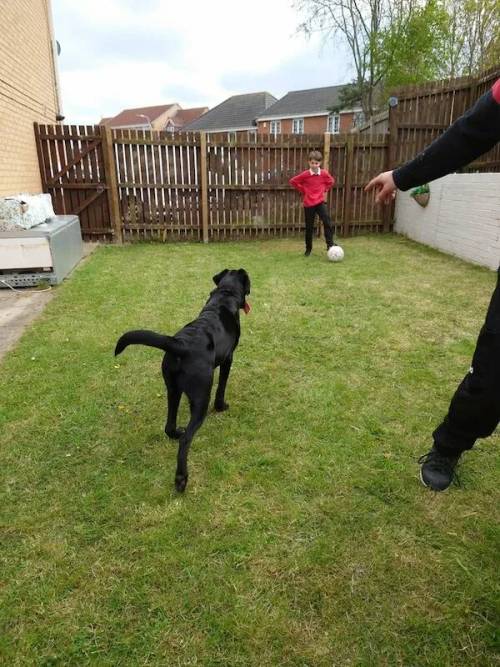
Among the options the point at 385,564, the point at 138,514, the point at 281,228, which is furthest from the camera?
the point at 281,228

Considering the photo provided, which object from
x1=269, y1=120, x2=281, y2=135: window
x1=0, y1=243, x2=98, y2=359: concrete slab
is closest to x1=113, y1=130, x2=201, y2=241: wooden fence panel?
x1=0, y1=243, x2=98, y2=359: concrete slab

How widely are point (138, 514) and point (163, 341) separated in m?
0.85

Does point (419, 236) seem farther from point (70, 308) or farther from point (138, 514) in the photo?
point (138, 514)

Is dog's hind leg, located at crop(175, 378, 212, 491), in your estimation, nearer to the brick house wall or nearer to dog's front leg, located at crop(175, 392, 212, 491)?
dog's front leg, located at crop(175, 392, 212, 491)

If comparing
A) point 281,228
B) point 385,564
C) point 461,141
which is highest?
point 461,141

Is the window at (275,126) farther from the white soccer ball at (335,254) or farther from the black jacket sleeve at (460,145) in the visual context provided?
the black jacket sleeve at (460,145)

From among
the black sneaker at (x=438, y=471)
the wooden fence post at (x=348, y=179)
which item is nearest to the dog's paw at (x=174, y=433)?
the black sneaker at (x=438, y=471)

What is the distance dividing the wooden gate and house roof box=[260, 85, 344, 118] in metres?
34.7

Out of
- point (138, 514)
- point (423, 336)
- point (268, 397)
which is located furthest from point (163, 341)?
point (423, 336)

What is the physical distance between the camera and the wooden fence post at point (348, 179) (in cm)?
1020

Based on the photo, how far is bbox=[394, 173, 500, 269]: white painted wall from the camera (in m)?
6.89

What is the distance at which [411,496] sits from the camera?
7.30ft

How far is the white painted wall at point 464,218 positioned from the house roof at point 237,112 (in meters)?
38.0

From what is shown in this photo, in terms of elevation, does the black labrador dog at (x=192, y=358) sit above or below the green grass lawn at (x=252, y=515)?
above
